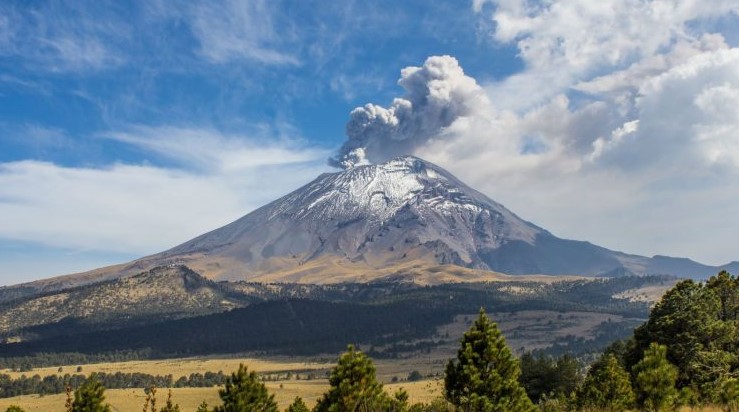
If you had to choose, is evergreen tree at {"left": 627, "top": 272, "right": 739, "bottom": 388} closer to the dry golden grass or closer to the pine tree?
the pine tree

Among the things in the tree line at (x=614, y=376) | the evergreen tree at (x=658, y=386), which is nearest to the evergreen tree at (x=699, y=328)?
the tree line at (x=614, y=376)

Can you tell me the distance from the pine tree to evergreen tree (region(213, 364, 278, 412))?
24506 millimetres

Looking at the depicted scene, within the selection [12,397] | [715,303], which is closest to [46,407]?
[12,397]

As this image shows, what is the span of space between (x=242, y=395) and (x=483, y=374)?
27402 millimetres

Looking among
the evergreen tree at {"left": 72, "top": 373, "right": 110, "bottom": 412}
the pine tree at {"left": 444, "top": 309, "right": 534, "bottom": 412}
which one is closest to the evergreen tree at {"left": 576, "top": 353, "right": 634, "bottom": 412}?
the pine tree at {"left": 444, "top": 309, "right": 534, "bottom": 412}

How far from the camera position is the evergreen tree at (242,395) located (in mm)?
56188

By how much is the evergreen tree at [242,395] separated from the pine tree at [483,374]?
2451 centimetres

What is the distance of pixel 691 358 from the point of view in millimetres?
45781

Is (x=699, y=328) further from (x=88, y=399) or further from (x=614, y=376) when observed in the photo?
(x=88, y=399)

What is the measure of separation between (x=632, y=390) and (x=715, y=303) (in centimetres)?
949

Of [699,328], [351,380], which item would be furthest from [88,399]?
[699,328]

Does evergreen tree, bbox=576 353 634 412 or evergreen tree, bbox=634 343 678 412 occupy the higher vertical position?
evergreen tree, bbox=634 343 678 412

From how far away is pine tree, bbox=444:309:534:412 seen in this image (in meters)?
37.3

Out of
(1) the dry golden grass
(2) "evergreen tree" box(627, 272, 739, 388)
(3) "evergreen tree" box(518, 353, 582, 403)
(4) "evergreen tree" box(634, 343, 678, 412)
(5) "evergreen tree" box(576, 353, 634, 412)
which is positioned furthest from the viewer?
(1) the dry golden grass
